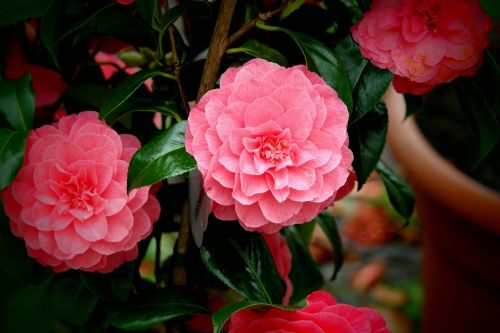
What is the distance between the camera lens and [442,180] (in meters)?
1.38

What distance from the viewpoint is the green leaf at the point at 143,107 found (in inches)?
25.7

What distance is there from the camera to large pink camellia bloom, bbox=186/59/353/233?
1.81 ft

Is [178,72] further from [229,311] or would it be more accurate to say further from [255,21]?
[229,311]

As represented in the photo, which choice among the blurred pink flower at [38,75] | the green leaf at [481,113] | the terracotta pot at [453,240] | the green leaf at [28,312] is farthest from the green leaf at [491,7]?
the terracotta pot at [453,240]

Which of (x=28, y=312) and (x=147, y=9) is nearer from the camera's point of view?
(x=147, y=9)

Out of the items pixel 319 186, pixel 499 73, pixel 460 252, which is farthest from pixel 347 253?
pixel 319 186

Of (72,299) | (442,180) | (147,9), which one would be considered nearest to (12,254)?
(72,299)

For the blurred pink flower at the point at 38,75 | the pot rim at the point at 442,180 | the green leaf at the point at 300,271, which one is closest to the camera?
the blurred pink flower at the point at 38,75

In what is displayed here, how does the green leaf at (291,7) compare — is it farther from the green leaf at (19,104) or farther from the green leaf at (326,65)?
the green leaf at (19,104)

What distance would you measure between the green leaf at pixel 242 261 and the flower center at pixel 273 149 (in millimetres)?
163

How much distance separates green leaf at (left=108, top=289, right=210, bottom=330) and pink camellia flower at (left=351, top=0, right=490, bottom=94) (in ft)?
1.08

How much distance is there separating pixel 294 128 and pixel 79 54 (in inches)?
14.5

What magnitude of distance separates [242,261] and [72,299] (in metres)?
0.21

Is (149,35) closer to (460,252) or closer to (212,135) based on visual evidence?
(212,135)
